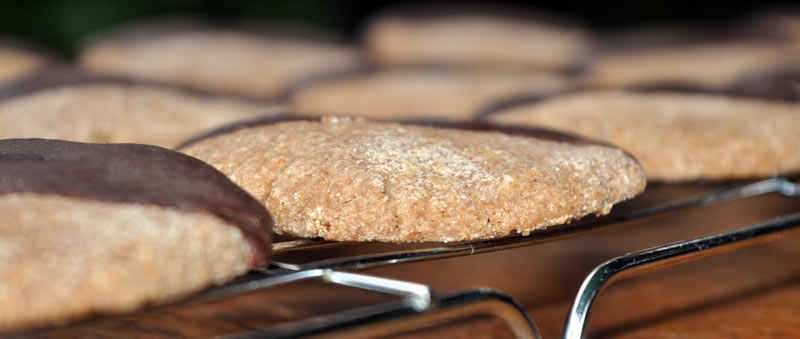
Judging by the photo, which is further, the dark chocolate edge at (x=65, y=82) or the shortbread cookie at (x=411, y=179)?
the dark chocolate edge at (x=65, y=82)

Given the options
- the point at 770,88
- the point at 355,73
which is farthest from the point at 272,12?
the point at 770,88

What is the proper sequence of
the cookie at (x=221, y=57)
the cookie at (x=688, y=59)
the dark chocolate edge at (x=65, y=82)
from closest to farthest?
the dark chocolate edge at (x=65, y=82) < the cookie at (x=688, y=59) < the cookie at (x=221, y=57)

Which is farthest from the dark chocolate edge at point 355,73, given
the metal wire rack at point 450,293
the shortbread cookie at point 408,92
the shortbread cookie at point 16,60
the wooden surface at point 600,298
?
the metal wire rack at point 450,293

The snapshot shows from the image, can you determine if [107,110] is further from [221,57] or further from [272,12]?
[272,12]

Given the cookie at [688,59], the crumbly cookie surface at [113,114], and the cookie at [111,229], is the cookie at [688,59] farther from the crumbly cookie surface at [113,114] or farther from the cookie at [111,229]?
the cookie at [111,229]

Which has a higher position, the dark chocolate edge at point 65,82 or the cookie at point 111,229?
the dark chocolate edge at point 65,82

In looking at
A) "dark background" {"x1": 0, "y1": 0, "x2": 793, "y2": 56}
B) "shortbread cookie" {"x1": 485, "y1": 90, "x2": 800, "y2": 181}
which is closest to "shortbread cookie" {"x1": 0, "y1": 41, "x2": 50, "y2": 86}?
"dark background" {"x1": 0, "y1": 0, "x2": 793, "y2": 56}

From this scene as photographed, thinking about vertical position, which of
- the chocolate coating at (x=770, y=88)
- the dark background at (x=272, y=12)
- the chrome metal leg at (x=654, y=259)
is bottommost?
the chrome metal leg at (x=654, y=259)
